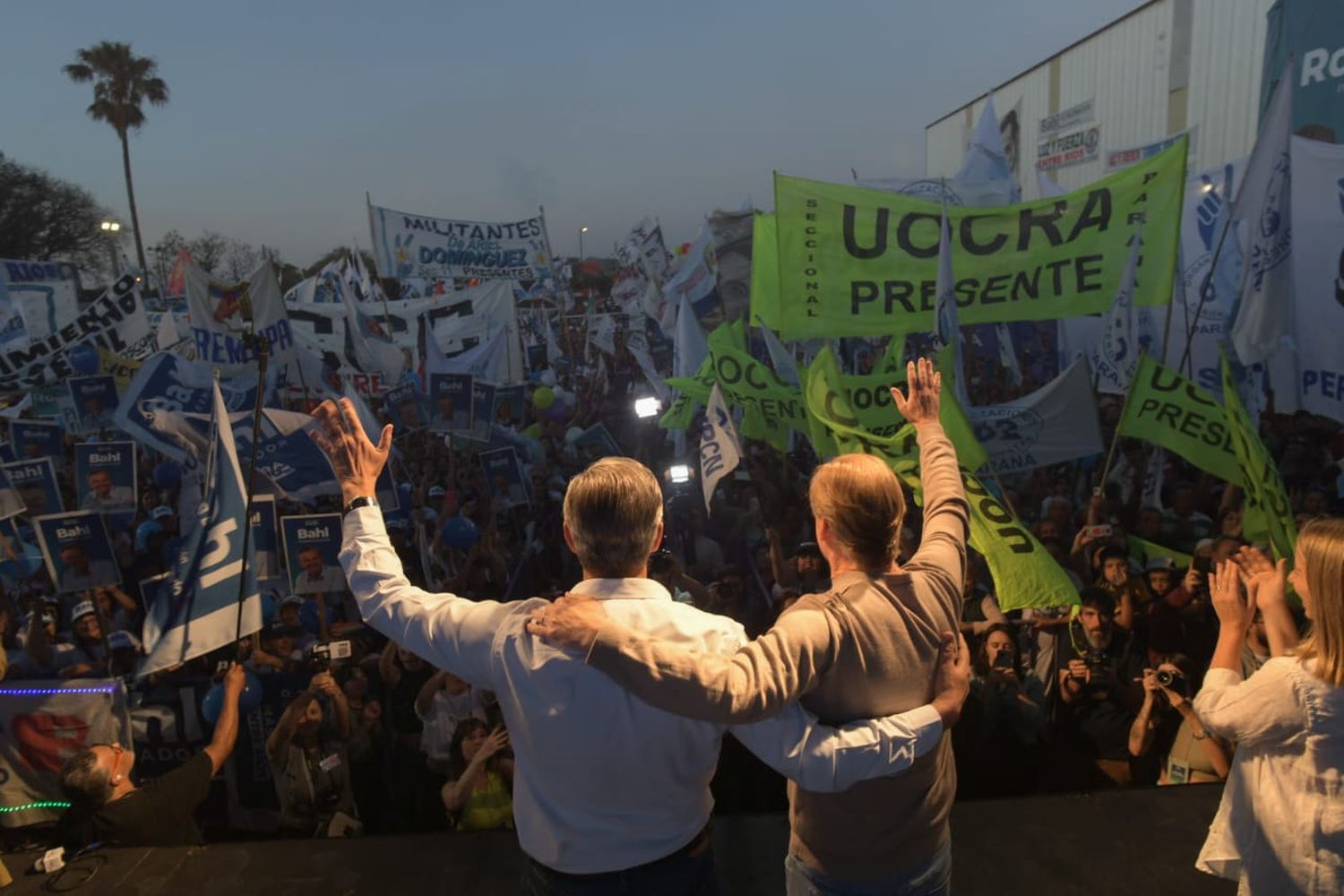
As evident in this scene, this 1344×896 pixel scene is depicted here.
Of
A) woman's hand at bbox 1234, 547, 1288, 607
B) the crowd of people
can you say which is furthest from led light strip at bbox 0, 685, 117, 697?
woman's hand at bbox 1234, 547, 1288, 607

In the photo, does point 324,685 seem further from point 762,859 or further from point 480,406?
point 480,406

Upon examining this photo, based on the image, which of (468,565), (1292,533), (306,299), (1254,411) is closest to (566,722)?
(1292,533)

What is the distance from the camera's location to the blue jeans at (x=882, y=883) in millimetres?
1646

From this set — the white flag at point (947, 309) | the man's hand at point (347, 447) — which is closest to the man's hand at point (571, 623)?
the man's hand at point (347, 447)

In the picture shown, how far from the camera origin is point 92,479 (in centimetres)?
618

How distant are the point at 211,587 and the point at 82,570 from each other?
1276mm

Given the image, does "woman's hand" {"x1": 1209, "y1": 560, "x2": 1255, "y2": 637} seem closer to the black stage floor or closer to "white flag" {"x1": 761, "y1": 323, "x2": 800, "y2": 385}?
the black stage floor

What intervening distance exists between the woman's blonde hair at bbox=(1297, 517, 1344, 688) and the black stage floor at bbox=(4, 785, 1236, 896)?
1389 millimetres

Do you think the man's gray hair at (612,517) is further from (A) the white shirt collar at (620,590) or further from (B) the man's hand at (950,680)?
(B) the man's hand at (950,680)

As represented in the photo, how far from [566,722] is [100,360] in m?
11.3

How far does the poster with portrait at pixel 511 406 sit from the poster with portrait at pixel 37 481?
5.56 metres

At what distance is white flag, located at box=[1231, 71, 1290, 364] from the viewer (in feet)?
21.6

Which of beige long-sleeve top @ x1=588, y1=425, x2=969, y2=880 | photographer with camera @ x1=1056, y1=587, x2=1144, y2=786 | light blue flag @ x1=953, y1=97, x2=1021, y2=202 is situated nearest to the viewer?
beige long-sleeve top @ x1=588, y1=425, x2=969, y2=880

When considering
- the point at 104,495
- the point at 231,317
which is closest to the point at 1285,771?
the point at 104,495
